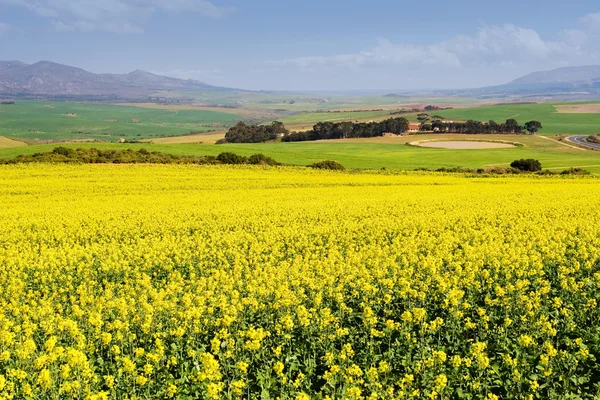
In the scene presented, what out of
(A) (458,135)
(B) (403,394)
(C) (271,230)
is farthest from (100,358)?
(A) (458,135)

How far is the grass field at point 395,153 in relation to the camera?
2830 inches

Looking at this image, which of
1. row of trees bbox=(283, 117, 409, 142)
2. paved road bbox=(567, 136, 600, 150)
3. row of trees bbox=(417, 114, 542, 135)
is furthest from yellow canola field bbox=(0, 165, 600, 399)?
row of trees bbox=(417, 114, 542, 135)

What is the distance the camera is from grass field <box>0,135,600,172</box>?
7188cm

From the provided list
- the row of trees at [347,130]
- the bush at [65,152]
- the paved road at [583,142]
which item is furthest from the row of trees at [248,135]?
the paved road at [583,142]

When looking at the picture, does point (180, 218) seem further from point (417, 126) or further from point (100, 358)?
point (417, 126)

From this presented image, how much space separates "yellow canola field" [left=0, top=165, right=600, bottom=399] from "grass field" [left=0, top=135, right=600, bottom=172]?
43.6 m

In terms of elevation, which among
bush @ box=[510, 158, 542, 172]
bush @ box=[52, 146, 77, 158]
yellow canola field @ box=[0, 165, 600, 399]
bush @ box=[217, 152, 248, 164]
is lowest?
bush @ box=[510, 158, 542, 172]

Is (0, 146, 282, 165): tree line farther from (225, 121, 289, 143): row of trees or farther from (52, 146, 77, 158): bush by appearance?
(225, 121, 289, 143): row of trees

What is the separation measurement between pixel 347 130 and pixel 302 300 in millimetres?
118847

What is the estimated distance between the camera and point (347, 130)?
12812cm

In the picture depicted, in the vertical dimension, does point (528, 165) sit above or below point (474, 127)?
below

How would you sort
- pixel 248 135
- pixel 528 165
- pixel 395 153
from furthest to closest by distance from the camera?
pixel 248 135 → pixel 395 153 → pixel 528 165

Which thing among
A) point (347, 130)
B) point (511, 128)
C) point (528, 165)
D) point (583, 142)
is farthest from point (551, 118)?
A: point (528, 165)

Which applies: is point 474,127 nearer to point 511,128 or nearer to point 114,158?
point 511,128
